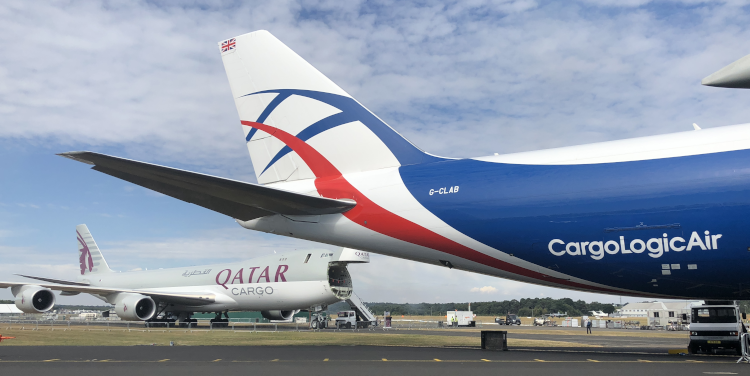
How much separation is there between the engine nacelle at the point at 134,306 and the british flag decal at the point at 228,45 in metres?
26.2

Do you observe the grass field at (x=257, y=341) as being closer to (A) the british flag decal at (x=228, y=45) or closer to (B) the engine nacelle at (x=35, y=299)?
(B) the engine nacelle at (x=35, y=299)

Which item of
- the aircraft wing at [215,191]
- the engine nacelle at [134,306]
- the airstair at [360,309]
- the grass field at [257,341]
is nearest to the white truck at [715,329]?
the grass field at [257,341]

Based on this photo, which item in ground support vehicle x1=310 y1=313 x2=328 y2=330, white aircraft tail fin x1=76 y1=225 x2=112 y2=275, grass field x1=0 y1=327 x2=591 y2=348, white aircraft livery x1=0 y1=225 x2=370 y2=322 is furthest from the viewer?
white aircraft tail fin x1=76 y1=225 x2=112 y2=275

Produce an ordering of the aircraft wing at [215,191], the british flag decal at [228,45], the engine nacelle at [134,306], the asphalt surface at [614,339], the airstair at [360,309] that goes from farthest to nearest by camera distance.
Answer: the airstair at [360,309]
the engine nacelle at [134,306]
the asphalt surface at [614,339]
the british flag decal at [228,45]
the aircraft wing at [215,191]

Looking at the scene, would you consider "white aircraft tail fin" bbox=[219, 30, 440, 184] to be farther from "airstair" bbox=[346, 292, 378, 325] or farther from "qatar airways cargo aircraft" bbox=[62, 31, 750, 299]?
"airstair" bbox=[346, 292, 378, 325]

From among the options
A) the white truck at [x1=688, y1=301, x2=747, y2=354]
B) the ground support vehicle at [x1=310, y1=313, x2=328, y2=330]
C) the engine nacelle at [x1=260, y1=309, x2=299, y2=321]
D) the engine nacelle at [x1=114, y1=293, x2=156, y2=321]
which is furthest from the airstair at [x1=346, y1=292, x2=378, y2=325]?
the white truck at [x1=688, y1=301, x2=747, y2=354]

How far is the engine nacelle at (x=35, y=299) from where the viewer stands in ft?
98.5

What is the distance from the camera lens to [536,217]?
35.3ft

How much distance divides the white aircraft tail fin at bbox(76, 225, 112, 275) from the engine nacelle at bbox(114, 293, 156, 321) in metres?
17.6

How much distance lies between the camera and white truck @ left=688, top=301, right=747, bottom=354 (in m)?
14.4

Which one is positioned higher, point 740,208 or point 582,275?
point 740,208

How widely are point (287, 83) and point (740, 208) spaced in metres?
10.7

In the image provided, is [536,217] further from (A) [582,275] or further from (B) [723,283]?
(B) [723,283]

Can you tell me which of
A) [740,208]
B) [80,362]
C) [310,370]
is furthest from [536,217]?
[80,362]
